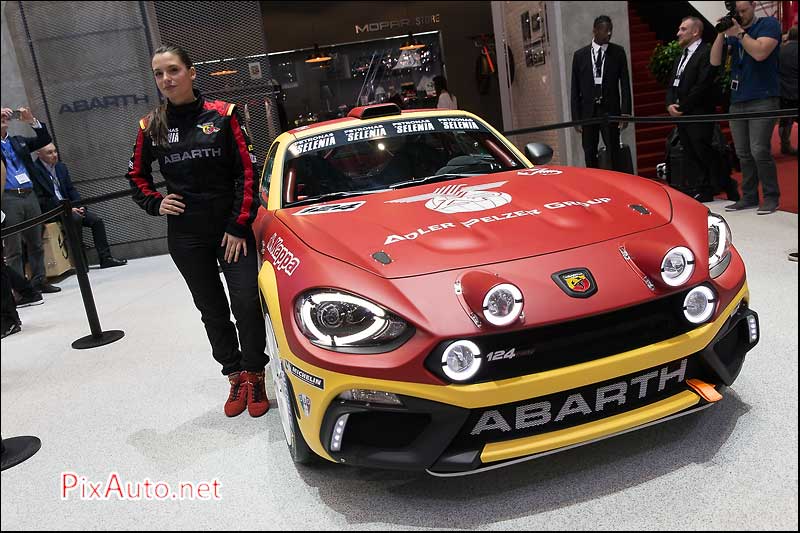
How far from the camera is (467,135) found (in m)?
3.12

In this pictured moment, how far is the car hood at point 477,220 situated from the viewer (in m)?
1.93

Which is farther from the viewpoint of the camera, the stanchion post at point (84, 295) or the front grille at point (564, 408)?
the stanchion post at point (84, 295)

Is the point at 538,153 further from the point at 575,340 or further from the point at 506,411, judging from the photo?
the point at 506,411

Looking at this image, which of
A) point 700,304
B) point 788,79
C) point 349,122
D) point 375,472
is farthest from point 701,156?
point 375,472

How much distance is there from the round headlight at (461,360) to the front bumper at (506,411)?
0.04 metres

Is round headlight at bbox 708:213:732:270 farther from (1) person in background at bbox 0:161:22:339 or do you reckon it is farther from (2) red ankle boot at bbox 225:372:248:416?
(1) person in background at bbox 0:161:22:339

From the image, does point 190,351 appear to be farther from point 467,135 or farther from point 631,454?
point 631,454

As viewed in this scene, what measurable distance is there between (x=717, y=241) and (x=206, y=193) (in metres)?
1.92

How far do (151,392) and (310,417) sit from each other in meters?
1.76

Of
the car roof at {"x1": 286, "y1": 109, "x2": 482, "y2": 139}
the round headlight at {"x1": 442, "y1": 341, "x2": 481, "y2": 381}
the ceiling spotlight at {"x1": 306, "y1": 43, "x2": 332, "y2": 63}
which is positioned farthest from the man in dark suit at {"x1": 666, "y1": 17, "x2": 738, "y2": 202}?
the round headlight at {"x1": 442, "y1": 341, "x2": 481, "y2": 381}

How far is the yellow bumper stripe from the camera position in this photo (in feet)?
5.74

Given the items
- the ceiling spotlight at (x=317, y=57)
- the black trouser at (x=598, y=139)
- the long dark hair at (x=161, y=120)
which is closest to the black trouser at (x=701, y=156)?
the black trouser at (x=598, y=139)

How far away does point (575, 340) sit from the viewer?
5.83ft

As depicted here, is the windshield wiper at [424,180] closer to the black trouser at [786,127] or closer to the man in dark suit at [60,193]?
the man in dark suit at [60,193]
